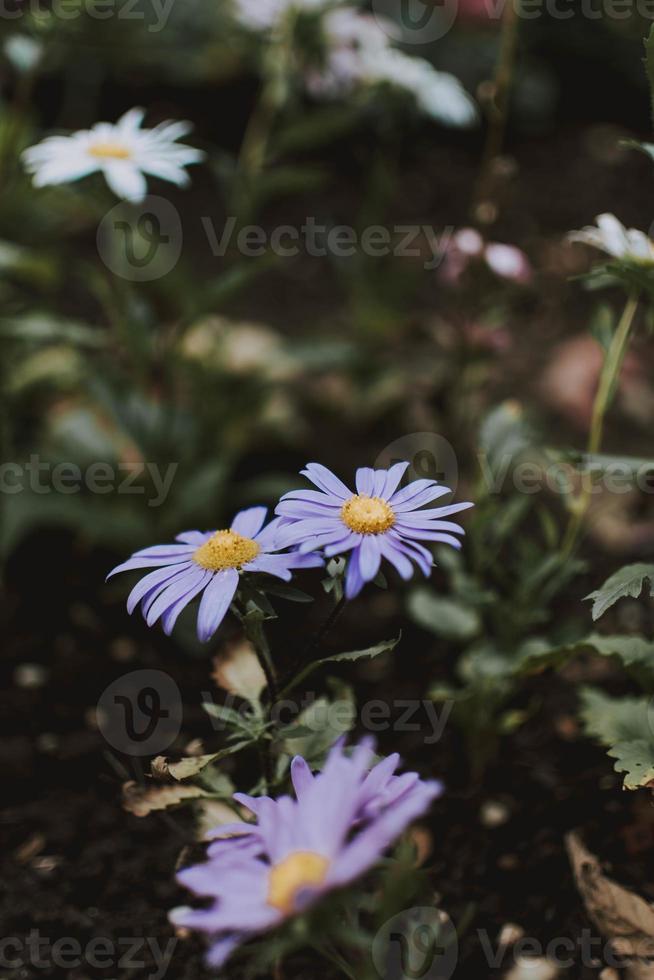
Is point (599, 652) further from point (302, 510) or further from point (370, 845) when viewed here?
point (370, 845)

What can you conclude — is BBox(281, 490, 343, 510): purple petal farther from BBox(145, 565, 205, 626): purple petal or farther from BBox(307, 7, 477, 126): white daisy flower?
BBox(307, 7, 477, 126): white daisy flower

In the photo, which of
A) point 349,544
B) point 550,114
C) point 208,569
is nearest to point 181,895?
point 208,569

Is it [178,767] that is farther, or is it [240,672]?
[240,672]

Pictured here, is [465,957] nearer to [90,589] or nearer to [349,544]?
[349,544]

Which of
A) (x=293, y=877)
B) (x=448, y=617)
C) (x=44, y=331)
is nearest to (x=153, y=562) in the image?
(x=293, y=877)

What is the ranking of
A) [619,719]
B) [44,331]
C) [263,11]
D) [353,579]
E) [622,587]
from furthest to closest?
[263,11]
[44,331]
[619,719]
[622,587]
[353,579]

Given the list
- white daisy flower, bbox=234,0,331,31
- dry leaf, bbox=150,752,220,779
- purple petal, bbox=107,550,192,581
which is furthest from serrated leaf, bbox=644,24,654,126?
white daisy flower, bbox=234,0,331,31
